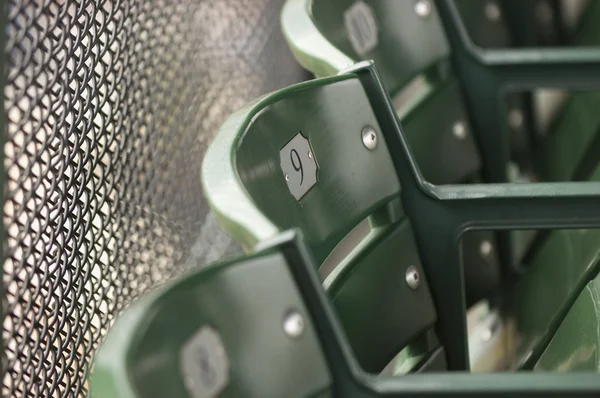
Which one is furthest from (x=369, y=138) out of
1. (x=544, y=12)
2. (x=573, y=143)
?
(x=544, y=12)

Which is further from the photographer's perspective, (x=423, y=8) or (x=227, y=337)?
(x=423, y=8)

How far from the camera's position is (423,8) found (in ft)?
4.71

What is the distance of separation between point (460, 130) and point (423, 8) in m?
0.20

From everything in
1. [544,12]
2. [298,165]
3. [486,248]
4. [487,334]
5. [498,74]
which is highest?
[298,165]

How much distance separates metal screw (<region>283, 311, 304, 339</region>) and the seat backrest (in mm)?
71

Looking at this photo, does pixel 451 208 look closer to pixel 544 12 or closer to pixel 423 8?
pixel 423 8

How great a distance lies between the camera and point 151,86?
1.30 metres

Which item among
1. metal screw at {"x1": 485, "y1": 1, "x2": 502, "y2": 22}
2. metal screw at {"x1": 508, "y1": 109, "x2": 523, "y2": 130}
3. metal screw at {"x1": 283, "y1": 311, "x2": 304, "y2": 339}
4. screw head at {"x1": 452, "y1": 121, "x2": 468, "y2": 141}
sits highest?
metal screw at {"x1": 283, "y1": 311, "x2": 304, "y2": 339}

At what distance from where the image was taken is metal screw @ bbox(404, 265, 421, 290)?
114cm

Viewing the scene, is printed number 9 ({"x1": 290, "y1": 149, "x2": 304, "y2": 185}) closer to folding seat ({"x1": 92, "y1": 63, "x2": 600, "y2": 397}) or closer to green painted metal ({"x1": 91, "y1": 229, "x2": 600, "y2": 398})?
folding seat ({"x1": 92, "y1": 63, "x2": 600, "y2": 397})

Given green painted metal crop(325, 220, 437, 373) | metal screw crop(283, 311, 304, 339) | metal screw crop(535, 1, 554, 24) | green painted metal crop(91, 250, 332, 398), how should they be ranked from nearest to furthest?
green painted metal crop(91, 250, 332, 398) < metal screw crop(283, 311, 304, 339) < green painted metal crop(325, 220, 437, 373) < metal screw crop(535, 1, 554, 24)

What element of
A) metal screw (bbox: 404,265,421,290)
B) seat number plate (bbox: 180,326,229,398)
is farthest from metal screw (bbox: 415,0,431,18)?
seat number plate (bbox: 180,326,229,398)

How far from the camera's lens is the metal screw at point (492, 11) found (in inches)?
72.0

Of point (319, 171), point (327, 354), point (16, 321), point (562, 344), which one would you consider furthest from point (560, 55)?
point (16, 321)
